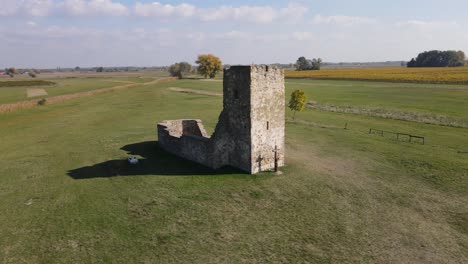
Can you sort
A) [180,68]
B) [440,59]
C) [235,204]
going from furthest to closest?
1. [180,68]
2. [440,59]
3. [235,204]

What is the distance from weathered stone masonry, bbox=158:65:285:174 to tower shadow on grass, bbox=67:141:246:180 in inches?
28.3

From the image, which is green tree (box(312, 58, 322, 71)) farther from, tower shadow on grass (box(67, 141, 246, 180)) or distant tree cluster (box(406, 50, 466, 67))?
tower shadow on grass (box(67, 141, 246, 180))

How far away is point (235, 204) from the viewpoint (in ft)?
47.1

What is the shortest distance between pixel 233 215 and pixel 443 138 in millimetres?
21095

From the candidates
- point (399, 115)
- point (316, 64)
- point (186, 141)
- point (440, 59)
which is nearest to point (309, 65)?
point (316, 64)

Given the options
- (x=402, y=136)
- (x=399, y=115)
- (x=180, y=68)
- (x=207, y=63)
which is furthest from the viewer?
(x=180, y=68)

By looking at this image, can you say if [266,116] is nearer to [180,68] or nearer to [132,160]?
[132,160]

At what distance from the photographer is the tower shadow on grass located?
17.9m

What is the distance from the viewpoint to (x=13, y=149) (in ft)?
78.3

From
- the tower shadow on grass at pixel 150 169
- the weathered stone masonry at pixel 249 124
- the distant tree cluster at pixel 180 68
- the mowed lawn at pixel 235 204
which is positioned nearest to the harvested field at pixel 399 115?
the mowed lawn at pixel 235 204

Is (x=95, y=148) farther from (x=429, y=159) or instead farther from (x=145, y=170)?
(x=429, y=159)

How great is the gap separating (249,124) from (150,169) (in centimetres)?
628

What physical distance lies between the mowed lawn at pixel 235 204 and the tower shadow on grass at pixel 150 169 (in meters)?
0.11

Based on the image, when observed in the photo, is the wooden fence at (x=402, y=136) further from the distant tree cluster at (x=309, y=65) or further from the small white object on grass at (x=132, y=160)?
the distant tree cluster at (x=309, y=65)
